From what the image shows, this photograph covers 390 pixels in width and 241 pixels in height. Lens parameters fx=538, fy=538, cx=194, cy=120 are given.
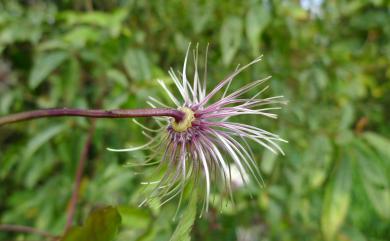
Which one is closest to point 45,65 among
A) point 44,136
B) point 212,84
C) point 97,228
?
point 44,136

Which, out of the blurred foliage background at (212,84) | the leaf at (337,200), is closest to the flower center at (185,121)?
the blurred foliage background at (212,84)

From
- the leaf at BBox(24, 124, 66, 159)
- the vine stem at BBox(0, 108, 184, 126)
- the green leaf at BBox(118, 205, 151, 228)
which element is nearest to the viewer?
the vine stem at BBox(0, 108, 184, 126)

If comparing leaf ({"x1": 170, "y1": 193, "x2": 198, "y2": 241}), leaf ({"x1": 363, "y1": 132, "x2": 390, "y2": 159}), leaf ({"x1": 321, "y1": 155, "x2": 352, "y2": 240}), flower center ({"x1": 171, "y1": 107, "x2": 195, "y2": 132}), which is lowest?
leaf ({"x1": 321, "y1": 155, "x2": 352, "y2": 240})

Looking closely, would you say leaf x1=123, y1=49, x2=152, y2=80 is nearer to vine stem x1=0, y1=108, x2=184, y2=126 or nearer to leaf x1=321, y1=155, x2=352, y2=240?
leaf x1=321, y1=155, x2=352, y2=240

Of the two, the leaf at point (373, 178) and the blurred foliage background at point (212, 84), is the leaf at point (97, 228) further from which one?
the leaf at point (373, 178)

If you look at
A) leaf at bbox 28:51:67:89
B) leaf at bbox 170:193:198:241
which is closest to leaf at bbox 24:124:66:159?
leaf at bbox 28:51:67:89

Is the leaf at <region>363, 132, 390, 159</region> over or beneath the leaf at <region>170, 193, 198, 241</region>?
beneath

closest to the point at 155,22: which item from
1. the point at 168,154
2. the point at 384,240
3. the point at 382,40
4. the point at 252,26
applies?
the point at 252,26

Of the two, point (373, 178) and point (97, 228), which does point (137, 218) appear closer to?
point (97, 228)

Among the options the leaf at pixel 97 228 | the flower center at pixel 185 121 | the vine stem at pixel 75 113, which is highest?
the vine stem at pixel 75 113
